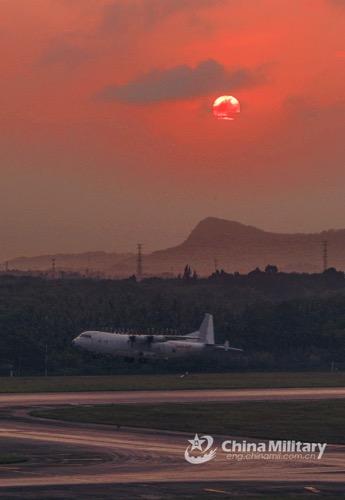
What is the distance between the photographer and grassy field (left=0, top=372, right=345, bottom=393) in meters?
114

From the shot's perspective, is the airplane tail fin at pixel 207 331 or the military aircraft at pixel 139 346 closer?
the military aircraft at pixel 139 346

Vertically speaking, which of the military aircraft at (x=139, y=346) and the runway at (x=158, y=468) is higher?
the military aircraft at (x=139, y=346)

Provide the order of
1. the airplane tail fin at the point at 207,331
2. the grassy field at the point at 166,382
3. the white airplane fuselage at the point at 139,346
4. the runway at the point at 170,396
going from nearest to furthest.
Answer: the runway at the point at 170,396 < the grassy field at the point at 166,382 < the white airplane fuselage at the point at 139,346 < the airplane tail fin at the point at 207,331

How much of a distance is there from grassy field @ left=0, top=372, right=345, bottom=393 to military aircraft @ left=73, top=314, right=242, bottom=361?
11124 millimetres

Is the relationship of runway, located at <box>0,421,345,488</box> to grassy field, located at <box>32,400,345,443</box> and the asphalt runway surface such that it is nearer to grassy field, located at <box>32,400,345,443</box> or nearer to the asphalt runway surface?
the asphalt runway surface

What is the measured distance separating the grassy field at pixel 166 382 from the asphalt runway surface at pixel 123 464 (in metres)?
41.3

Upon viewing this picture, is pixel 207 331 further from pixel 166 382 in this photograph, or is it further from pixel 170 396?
pixel 170 396

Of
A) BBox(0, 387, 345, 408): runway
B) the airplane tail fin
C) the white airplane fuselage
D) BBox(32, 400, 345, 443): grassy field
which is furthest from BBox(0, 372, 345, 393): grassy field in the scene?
BBox(32, 400, 345, 443): grassy field

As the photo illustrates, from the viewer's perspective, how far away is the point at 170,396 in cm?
9888

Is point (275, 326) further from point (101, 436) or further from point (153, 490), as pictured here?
point (153, 490)

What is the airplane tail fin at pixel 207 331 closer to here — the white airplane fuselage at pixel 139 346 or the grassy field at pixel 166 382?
the white airplane fuselage at pixel 139 346

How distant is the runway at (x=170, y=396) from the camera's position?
91.0 meters

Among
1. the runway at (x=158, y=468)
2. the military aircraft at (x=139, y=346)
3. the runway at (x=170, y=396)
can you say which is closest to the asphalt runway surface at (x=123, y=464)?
the runway at (x=158, y=468)

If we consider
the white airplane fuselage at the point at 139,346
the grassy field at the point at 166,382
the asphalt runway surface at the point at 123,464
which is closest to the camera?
the asphalt runway surface at the point at 123,464
